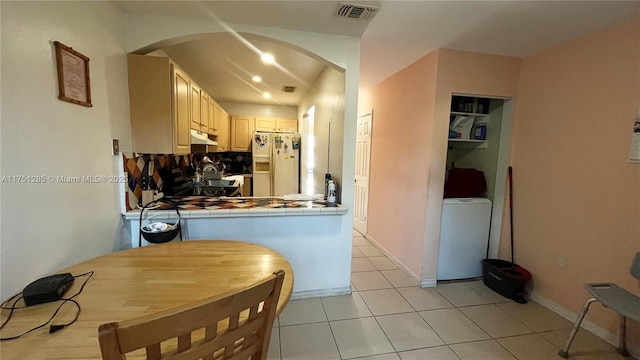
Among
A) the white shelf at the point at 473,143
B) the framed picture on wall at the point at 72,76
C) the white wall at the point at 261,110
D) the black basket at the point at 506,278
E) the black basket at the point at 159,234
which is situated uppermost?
the white wall at the point at 261,110

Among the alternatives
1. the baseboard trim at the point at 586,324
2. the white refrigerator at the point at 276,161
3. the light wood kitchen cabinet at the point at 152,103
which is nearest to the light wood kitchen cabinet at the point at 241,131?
the white refrigerator at the point at 276,161

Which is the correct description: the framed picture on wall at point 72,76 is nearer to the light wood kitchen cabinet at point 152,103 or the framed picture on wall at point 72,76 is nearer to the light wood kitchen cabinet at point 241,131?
the light wood kitchen cabinet at point 152,103

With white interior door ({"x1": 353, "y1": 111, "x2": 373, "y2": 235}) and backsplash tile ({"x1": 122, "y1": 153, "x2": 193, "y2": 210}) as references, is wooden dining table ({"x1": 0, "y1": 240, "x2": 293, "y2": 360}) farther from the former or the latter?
white interior door ({"x1": 353, "y1": 111, "x2": 373, "y2": 235})

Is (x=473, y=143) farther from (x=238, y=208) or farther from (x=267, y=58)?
(x=238, y=208)

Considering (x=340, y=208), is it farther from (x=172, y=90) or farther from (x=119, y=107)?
(x=119, y=107)

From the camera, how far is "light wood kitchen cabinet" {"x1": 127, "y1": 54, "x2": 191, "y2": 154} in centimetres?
191

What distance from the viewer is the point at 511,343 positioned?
184cm

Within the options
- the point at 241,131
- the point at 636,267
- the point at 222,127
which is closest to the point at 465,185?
the point at 636,267

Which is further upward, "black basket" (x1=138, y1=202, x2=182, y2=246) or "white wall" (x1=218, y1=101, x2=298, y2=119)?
"white wall" (x1=218, y1=101, x2=298, y2=119)

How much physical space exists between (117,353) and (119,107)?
1.85m

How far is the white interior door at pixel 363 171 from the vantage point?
4.05 meters

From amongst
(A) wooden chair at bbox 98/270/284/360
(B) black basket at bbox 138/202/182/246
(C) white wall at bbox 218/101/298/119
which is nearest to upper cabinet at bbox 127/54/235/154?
(B) black basket at bbox 138/202/182/246

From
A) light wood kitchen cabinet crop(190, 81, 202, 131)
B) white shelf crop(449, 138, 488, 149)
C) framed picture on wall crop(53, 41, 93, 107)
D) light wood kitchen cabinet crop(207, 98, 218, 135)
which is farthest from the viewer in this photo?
light wood kitchen cabinet crop(207, 98, 218, 135)

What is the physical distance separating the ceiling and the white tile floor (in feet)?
7.56
